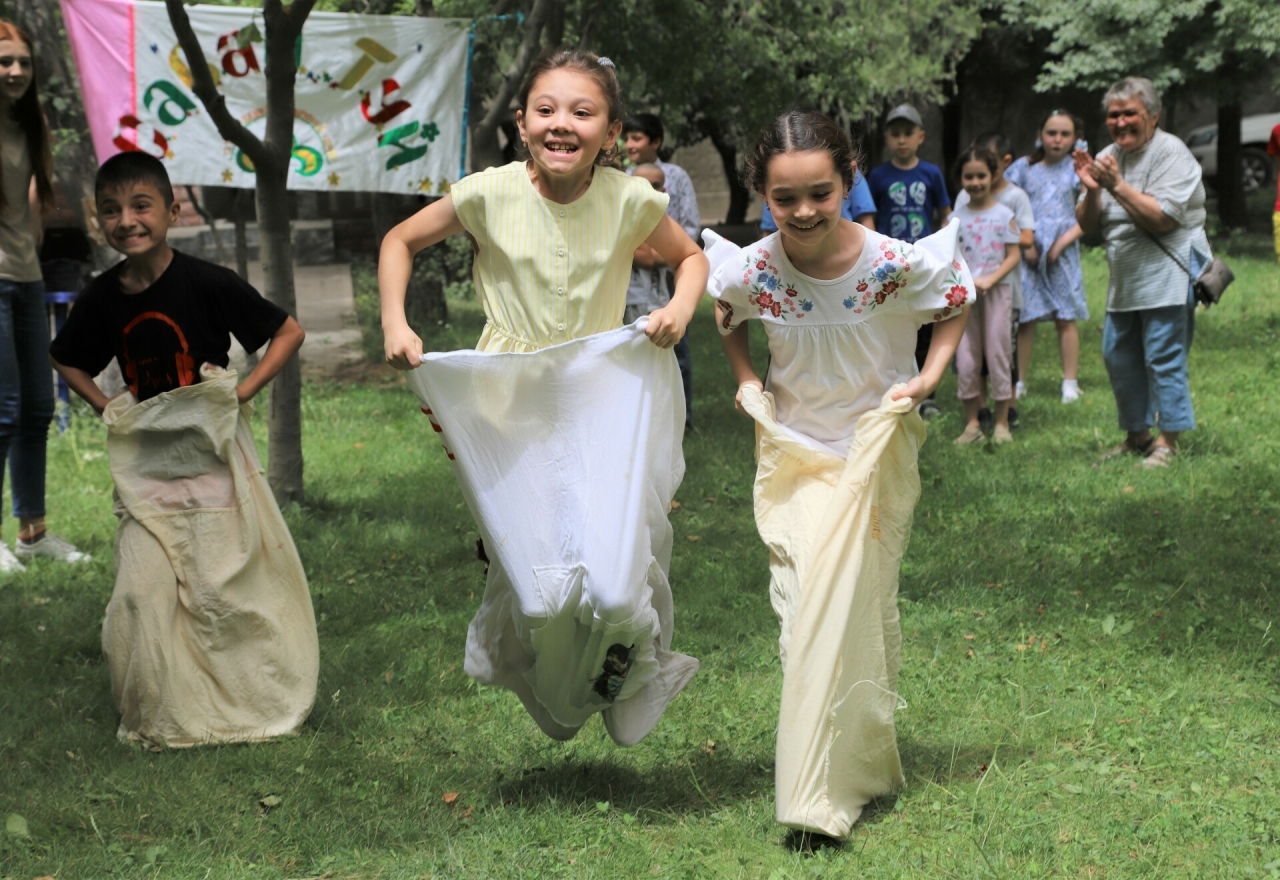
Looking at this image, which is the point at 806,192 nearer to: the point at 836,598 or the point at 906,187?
the point at 836,598

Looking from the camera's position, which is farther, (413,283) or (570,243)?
(413,283)

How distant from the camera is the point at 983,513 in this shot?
684 centimetres

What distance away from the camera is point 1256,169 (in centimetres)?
2427

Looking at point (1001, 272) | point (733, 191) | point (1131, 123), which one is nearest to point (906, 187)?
point (1001, 272)

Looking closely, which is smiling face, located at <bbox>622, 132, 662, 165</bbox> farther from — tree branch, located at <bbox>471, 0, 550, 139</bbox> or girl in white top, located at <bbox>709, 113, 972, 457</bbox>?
girl in white top, located at <bbox>709, 113, 972, 457</bbox>

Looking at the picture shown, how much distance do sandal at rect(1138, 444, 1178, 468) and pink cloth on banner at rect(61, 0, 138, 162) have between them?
6.79m

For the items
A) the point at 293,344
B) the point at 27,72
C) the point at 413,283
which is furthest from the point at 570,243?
the point at 413,283

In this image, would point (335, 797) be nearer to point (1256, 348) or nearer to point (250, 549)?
point (250, 549)

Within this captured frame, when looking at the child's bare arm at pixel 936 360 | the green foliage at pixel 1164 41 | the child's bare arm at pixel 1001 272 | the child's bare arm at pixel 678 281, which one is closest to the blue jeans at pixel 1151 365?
the child's bare arm at pixel 1001 272

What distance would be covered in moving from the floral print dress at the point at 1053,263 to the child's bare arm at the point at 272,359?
6.04m

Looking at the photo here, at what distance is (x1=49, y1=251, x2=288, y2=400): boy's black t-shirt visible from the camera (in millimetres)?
4535

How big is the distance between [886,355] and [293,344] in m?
2.04

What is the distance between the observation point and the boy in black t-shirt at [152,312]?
4.47 metres

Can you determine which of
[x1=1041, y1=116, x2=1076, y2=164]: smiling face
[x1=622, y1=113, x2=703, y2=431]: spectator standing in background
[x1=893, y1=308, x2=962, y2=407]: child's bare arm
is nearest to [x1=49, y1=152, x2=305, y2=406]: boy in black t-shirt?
[x1=893, y1=308, x2=962, y2=407]: child's bare arm
